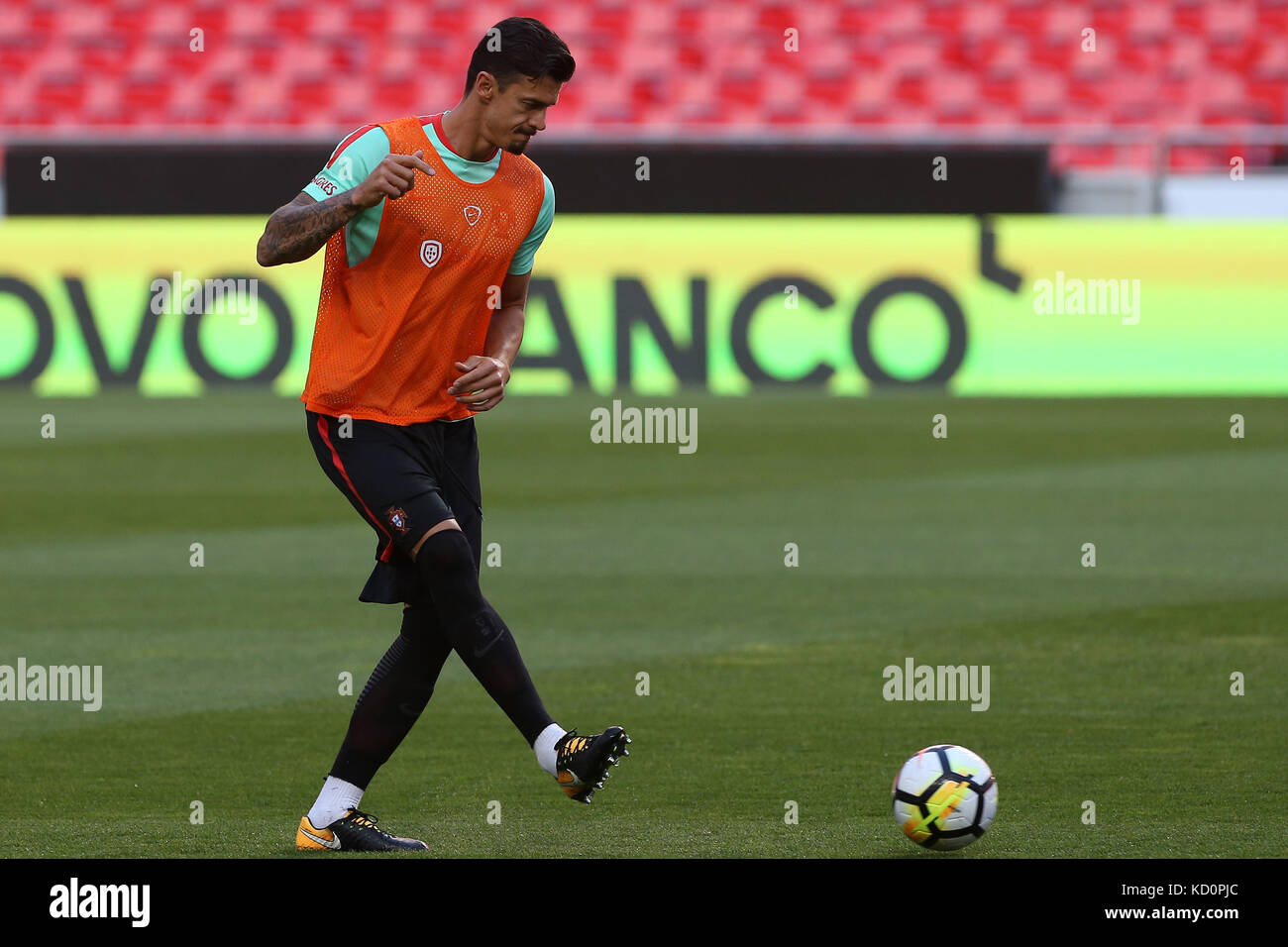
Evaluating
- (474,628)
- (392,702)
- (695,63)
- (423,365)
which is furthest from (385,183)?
(695,63)

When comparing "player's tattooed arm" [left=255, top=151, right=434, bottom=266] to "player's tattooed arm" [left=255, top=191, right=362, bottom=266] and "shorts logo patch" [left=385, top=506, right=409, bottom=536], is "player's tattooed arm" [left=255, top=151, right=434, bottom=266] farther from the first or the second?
"shorts logo patch" [left=385, top=506, right=409, bottom=536]

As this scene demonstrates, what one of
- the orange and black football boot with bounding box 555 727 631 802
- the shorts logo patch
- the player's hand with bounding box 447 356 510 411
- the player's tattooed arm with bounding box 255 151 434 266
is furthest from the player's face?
the orange and black football boot with bounding box 555 727 631 802

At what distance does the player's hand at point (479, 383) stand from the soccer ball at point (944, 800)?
142 cm

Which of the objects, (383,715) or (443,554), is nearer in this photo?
(443,554)

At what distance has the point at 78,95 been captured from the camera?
2258 cm

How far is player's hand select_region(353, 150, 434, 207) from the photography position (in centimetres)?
498

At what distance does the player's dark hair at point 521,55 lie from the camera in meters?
5.16

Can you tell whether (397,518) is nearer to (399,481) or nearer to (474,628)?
(399,481)

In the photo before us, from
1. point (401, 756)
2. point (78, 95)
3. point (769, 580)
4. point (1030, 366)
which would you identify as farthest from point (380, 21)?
point (401, 756)

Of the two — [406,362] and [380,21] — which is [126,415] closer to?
[380,21]

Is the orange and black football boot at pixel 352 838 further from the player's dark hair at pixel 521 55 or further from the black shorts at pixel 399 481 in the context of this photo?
the player's dark hair at pixel 521 55

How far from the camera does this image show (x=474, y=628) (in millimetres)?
5188

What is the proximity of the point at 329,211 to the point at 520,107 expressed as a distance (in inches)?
21.8

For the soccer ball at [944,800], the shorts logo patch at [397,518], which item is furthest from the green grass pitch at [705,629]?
the shorts logo patch at [397,518]
